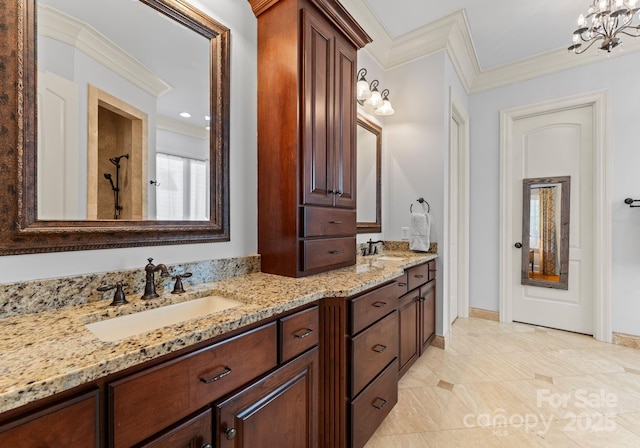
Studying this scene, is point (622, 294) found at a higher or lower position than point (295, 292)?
lower

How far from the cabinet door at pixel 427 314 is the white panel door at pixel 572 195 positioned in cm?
139

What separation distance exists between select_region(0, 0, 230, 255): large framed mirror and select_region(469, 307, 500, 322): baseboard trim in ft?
10.4

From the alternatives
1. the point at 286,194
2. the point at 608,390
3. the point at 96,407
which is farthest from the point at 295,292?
the point at 608,390

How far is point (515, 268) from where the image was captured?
3164mm

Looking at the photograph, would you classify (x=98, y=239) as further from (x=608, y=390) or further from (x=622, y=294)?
(x=622, y=294)

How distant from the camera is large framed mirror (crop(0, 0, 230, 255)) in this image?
89 cm

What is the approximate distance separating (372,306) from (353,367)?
302mm

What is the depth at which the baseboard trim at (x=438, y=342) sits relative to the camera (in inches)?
99.7

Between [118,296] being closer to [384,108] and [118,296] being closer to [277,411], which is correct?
[277,411]

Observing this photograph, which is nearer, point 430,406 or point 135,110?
point 135,110

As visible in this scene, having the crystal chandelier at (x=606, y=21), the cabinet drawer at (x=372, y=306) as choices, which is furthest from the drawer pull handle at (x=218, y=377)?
the crystal chandelier at (x=606, y=21)

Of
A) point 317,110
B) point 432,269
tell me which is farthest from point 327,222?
point 432,269

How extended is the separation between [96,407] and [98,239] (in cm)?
68

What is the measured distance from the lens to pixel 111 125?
1.09 meters
